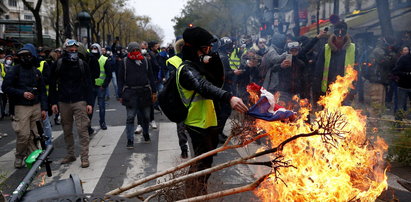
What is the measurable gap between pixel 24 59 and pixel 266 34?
11628mm

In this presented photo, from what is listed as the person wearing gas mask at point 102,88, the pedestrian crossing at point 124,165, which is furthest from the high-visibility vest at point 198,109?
the person wearing gas mask at point 102,88

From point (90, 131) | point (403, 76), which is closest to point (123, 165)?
point (90, 131)

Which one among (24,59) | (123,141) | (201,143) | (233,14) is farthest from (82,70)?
(233,14)

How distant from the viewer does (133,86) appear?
7.37 metres

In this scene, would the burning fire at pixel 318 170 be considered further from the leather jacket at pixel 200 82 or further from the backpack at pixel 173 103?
the backpack at pixel 173 103

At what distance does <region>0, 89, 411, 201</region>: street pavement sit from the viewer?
203 inches

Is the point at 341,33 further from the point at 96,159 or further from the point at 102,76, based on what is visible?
the point at 102,76

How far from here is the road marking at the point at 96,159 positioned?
5.64 m

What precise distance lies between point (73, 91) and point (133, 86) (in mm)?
1378

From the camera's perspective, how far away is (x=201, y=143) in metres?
3.95

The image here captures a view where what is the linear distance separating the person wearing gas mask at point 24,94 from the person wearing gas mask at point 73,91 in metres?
0.30

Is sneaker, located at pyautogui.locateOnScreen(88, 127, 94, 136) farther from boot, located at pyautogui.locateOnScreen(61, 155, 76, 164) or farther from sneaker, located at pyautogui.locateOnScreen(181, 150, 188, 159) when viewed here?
sneaker, located at pyautogui.locateOnScreen(181, 150, 188, 159)

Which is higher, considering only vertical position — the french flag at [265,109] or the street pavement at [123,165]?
the french flag at [265,109]

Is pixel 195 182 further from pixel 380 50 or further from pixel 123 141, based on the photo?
pixel 380 50
